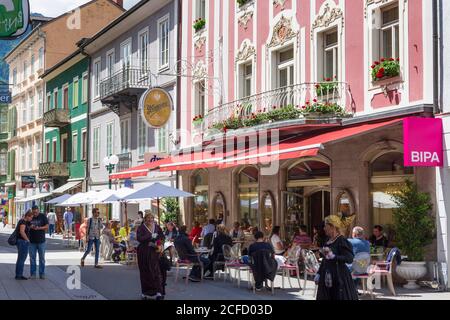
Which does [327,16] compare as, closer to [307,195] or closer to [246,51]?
[246,51]

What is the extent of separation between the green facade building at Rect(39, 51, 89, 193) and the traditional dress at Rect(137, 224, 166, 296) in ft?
89.8

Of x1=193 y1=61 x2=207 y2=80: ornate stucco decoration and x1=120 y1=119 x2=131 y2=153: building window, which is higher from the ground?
x1=193 y1=61 x2=207 y2=80: ornate stucco decoration

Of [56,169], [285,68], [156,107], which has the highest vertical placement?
[285,68]

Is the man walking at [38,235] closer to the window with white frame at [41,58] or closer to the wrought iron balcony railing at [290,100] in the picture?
the wrought iron balcony railing at [290,100]

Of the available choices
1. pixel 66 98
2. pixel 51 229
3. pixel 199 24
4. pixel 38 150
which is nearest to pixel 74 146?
pixel 66 98

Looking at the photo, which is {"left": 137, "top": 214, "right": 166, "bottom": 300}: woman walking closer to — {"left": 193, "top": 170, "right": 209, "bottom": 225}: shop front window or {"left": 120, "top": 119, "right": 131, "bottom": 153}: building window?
{"left": 193, "top": 170, "right": 209, "bottom": 225}: shop front window

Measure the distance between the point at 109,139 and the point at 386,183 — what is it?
22.1 metres

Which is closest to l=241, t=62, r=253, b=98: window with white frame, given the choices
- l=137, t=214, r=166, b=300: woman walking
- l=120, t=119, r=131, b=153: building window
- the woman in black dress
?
l=137, t=214, r=166, b=300: woman walking

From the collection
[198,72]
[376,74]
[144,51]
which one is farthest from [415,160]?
[144,51]

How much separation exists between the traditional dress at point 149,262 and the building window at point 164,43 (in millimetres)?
16909

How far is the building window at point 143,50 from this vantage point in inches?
1236

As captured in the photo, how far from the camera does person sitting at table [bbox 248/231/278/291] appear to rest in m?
14.3

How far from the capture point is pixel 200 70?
26.1m

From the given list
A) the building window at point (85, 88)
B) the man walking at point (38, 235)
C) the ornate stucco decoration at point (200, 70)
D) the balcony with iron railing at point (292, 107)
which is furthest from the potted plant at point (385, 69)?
the building window at point (85, 88)
